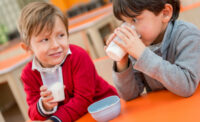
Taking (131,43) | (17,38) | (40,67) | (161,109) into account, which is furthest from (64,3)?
(161,109)

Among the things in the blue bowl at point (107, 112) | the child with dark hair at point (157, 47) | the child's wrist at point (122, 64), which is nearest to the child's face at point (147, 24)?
the child with dark hair at point (157, 47)

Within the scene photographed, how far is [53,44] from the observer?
0.98 meters

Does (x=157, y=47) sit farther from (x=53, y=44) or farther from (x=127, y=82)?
(x=53, y=44)

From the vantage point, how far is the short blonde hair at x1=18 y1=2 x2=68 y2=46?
985 millimetres

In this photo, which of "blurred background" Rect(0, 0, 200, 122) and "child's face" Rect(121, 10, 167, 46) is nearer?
"child's face" Rect(121, 10, 167, 46)

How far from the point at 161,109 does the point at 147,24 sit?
0.28 meters

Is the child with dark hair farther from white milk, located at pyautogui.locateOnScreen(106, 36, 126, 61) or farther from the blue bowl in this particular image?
the blue bowl

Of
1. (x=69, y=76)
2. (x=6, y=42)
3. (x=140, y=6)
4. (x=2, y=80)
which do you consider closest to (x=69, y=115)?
(x=69, y=76)

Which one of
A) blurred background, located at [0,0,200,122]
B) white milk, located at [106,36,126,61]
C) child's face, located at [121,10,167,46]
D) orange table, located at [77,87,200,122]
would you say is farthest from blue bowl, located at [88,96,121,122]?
blurred background, located at [0,0,200,122]

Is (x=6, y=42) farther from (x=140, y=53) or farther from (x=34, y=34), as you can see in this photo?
(x=140, y=53)

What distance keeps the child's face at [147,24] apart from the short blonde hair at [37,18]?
→ 1.06ft

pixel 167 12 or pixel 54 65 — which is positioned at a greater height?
pixel 167 12

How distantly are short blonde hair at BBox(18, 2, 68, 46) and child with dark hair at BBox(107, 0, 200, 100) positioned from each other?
11.4 inches

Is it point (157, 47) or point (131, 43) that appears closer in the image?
point (131, 43)
